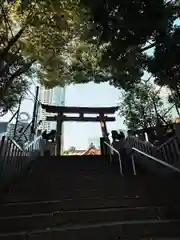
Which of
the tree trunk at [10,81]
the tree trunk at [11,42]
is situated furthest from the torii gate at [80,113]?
the tree trunk at [11,42]

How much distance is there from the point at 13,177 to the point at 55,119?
8.42 meters

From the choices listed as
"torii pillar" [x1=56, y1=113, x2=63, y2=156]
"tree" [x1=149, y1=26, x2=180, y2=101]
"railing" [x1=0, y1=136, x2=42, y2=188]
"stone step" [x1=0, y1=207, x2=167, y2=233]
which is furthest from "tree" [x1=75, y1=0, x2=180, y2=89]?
"torii pillar" [x1=56, y1=113, x2=63, y2=156]

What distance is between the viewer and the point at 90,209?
3.84 m

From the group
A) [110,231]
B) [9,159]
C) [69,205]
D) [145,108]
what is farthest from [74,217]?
[145,108]

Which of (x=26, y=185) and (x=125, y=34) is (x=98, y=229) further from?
(x=125, y=34)

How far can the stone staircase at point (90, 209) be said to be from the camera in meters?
3.12

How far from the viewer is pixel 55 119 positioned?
1358 centimetres

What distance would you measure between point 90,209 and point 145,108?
7875mm

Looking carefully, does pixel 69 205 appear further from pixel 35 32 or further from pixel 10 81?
pixel 35 32

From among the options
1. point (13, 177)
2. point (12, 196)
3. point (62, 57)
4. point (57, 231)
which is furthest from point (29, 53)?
point (57, 231)

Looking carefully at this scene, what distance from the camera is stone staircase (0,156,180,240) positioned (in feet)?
10.2

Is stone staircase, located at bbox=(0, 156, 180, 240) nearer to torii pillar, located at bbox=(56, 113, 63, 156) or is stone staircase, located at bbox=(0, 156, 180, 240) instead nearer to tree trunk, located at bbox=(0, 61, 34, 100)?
tree trunk, located at bbox=(0, 61, 34, 100)

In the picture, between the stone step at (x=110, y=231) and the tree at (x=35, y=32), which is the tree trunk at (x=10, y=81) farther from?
the stone step at (x=110, y=231)

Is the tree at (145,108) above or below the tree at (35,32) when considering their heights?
below
